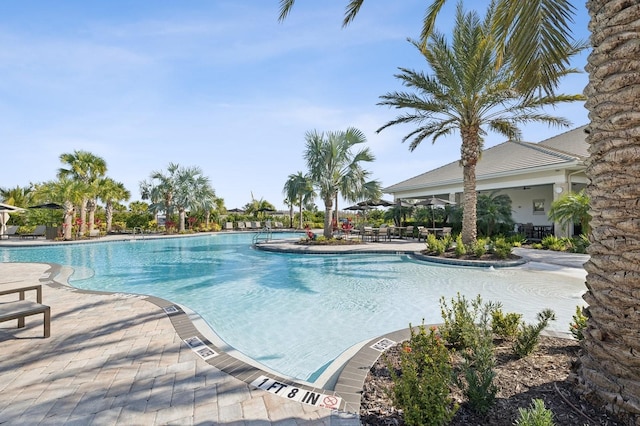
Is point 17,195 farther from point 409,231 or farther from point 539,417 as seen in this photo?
point 539,417

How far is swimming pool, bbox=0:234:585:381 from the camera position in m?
4.98

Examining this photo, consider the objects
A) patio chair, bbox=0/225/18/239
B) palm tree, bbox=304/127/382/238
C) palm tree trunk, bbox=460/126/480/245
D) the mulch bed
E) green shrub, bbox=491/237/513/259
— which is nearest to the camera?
the mulch bed

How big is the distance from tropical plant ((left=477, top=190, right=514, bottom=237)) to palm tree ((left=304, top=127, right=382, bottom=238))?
6.18 metres

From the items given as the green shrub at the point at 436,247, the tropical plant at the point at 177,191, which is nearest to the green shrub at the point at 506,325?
the green shrub at the point at 436,247

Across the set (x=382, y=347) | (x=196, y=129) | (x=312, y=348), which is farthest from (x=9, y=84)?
(x=382, y=347)

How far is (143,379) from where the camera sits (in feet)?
9.87

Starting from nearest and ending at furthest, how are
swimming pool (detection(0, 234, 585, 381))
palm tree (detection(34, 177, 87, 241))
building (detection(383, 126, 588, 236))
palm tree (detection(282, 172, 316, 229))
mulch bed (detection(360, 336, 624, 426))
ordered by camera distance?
mulch bed (detection(360, 336, 624, 426)) < swimming pool (detection(0, 234, 585, 381)) < building (detection(383, 126, 588, 236)) < palm tree (detection(282, 172, 316, 229)) < palm tree (detection(34, 177, 87, 241))

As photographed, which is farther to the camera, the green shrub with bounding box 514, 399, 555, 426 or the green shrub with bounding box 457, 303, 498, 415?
the green shrub with bounding box 457, 303, 498, 415

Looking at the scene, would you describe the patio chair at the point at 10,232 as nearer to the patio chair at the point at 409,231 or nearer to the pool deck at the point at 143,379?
the pool deck at the point at 143,379

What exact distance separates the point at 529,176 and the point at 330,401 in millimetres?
18820

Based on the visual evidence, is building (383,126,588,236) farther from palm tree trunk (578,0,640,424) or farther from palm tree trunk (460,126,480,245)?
palm tree trunk (578,0,640,424)

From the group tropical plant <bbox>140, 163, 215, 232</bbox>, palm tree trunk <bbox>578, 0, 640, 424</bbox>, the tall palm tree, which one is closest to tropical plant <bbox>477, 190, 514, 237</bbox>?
palm tree trunk <bbox>578, 0, 640, 424</bbox>

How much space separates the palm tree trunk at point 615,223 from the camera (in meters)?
2.07

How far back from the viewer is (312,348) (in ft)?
15.4
